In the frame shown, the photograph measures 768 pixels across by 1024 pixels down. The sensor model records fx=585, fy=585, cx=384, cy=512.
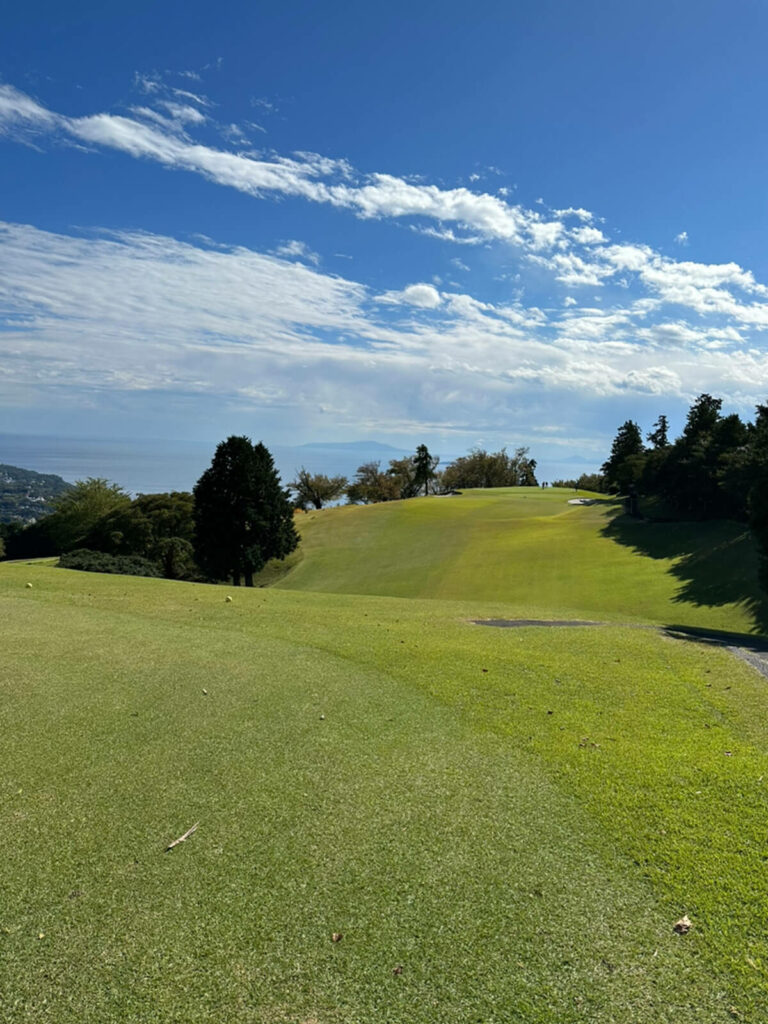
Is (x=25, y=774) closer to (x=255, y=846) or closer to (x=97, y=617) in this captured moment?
(x=255, y=846)

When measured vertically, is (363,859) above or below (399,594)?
above

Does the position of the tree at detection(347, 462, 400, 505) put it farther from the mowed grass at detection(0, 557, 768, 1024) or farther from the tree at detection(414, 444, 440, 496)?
the mowed grass at detection(0, 557, 768, 1024)

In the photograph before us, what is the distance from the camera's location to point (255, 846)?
500cm

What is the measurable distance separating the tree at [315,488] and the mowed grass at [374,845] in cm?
8388

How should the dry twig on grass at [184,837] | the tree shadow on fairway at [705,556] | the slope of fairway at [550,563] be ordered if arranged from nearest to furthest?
the dry twig on grass at [184,837]
the tree shadow on fairway at [705,556]
the slope of fairway at [550,563]

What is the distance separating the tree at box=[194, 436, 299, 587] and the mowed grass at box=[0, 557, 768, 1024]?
1076 inches

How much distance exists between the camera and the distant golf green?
3672mm

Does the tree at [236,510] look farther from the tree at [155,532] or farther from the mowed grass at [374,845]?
the mowed grass at [374,845]

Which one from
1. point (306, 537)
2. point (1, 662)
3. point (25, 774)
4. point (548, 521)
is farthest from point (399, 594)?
point (25, 774)

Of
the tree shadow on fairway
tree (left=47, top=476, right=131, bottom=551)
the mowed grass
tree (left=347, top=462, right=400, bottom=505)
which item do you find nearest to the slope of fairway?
the tree shadow on fairway

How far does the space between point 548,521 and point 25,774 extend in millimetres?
54145

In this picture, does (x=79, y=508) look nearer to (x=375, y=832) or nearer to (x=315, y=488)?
(x=315, y=488)

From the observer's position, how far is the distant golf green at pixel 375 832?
145 inches

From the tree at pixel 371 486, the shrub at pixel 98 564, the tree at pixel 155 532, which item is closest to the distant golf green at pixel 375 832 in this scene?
the shrub at pixel 98 564
